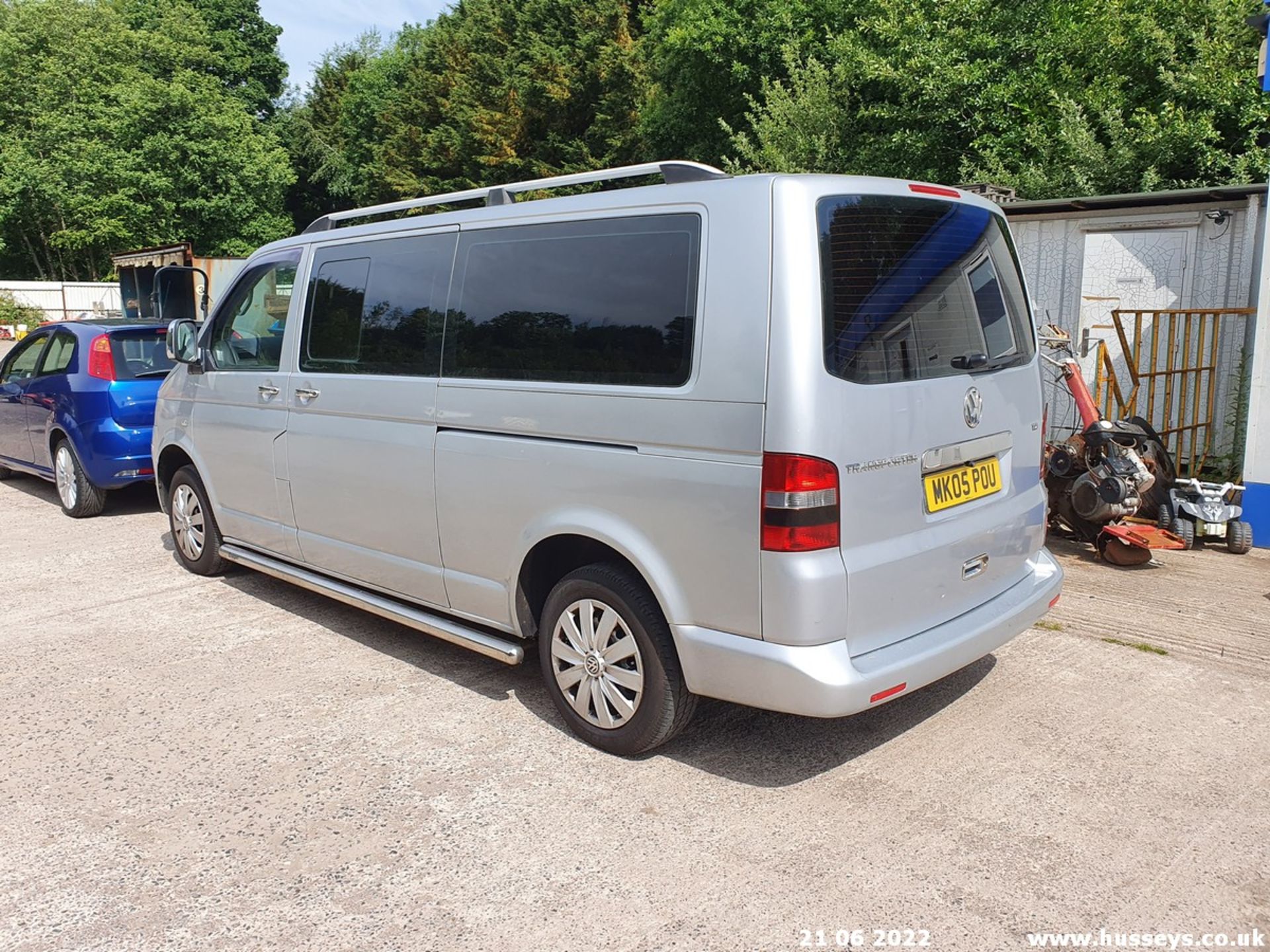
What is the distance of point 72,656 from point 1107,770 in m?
4.81

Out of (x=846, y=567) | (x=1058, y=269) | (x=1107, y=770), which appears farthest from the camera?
(x=1058, y=269)

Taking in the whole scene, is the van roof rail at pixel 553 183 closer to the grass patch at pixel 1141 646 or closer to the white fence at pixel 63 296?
the grass patch at pixel 1141 646

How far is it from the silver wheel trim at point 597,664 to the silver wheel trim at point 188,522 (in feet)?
11.2

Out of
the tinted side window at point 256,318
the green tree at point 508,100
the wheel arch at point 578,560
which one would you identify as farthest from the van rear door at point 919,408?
the green tree at point 508,100

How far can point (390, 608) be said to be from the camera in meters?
4.82

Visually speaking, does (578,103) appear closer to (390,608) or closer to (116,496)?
(116,496)

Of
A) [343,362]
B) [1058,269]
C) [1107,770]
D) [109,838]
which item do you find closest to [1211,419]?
[1058,269]

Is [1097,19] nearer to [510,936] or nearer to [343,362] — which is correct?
[343,362]

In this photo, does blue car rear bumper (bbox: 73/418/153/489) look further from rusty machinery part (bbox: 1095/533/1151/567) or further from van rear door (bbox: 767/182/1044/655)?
rusty machinery part (bbox: 1095/533/1151/567)

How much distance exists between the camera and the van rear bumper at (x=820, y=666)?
325 cm

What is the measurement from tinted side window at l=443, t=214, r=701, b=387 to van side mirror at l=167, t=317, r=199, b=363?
2463mm

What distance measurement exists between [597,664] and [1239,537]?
518 centimetres

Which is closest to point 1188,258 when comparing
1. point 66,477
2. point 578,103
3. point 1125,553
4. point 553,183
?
point 1125,553

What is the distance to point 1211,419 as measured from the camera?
8281 mm
